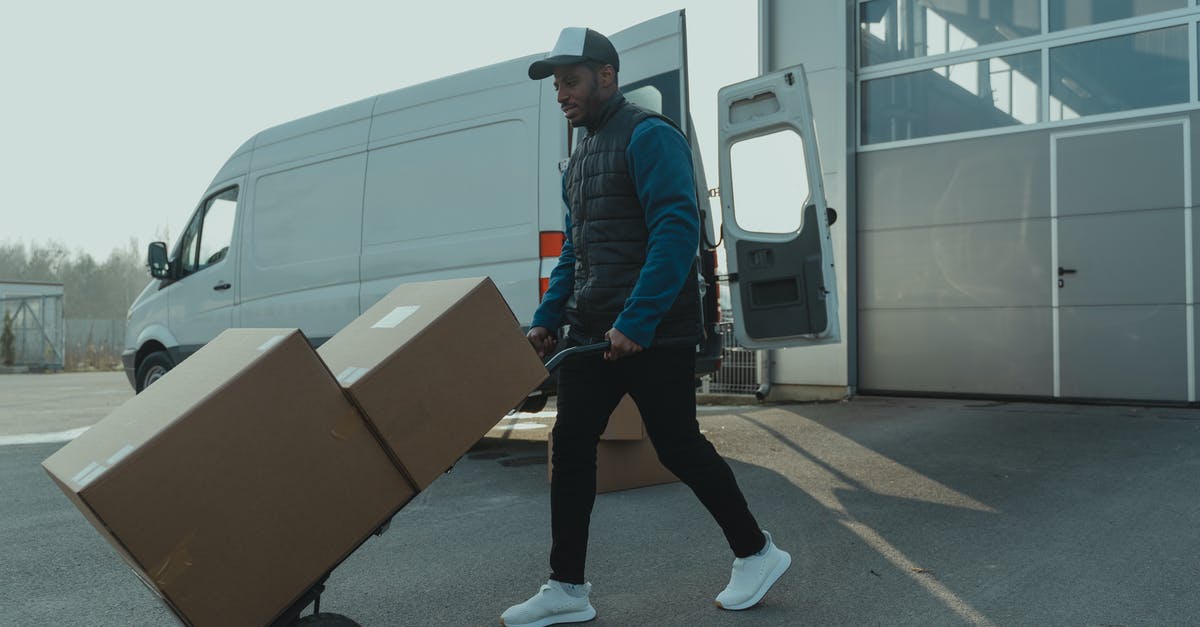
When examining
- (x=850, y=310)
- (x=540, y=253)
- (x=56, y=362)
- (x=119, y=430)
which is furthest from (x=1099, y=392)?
(x=56, y=362)

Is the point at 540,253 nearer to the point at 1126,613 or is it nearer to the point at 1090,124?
the point at 1126,613

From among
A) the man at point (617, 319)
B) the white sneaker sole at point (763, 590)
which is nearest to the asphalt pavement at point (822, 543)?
the white sneaker sole at point (763, 590)

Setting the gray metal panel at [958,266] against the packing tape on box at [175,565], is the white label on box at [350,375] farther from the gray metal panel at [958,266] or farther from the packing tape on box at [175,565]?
the gray metal panel at [958,266]

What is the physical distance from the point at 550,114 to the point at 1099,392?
5016 mm

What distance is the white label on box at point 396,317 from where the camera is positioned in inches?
92.7

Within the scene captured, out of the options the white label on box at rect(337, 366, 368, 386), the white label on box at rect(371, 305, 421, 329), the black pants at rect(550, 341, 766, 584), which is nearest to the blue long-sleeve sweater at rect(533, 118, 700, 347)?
the black pants at rect(550, 341, 766, 584)

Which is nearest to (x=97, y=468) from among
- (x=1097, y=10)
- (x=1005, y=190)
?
(x=1005, y=190)

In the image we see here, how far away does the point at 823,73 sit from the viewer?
8.62 m

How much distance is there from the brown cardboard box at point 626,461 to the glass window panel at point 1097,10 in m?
5.45

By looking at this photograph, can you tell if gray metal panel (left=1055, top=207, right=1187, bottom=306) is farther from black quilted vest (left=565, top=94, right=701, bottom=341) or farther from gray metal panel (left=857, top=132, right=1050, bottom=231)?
black quilted vest (left=565, top=94, right=701, bottom=341)

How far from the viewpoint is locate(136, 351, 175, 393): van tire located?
744 centimetres

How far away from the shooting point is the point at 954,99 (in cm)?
828

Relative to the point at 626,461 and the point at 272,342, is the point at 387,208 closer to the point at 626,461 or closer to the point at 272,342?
the point at 626,461

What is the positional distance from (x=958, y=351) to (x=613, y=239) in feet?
20.1
